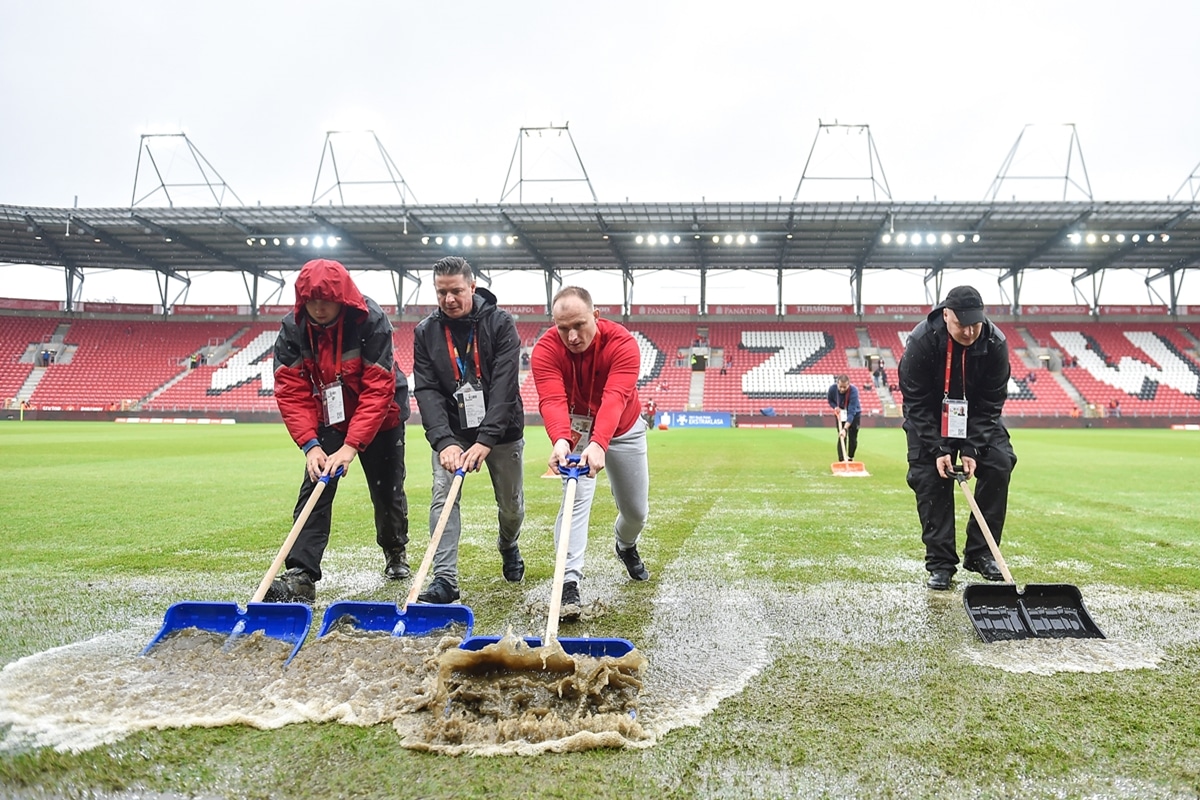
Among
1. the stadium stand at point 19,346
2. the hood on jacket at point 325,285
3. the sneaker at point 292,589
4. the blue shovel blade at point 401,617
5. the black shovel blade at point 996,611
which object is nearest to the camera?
the blue shovel blade at point 401,617

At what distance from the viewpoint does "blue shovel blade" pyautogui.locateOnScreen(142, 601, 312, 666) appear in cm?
317

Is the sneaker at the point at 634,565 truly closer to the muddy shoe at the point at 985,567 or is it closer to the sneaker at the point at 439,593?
the sneaker at the point at 439,593

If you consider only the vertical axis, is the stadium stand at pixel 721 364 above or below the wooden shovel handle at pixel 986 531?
above

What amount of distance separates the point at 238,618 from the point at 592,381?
223 centimetres

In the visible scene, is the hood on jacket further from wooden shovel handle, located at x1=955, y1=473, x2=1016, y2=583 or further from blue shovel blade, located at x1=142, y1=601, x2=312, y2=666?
wooden shovel handle, located at x1=955, y1=473, x2=1016, y2=583

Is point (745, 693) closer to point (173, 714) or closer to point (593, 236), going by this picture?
point (173, 714)

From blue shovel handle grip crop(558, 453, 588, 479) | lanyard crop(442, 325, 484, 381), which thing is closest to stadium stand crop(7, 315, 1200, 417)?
lanyard crop(442, 325, 484, 381)

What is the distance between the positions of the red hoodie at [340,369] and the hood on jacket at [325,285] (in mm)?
23

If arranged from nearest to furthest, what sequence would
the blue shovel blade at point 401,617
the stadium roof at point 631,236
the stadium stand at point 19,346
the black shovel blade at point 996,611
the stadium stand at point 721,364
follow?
1. the blue shovel blade at point 401,617
2. the black shovel blade at point 996,611
3. the stadium roof at point 631,236
4. the stadium stand at point 721,364
5. the stadium stand at point 19,346

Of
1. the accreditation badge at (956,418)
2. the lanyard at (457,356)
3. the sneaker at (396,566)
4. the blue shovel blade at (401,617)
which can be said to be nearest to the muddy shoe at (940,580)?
the accreditation badge at (956,418)

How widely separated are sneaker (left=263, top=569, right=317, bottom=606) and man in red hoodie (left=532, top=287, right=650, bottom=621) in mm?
1509

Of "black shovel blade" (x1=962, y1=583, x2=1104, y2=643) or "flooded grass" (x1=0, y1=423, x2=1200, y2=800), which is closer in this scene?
"flooded grass" (x1=0, y1=423, x2=1200, y2=800)

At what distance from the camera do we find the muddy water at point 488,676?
2.34 meters

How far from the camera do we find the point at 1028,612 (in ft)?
11.7
